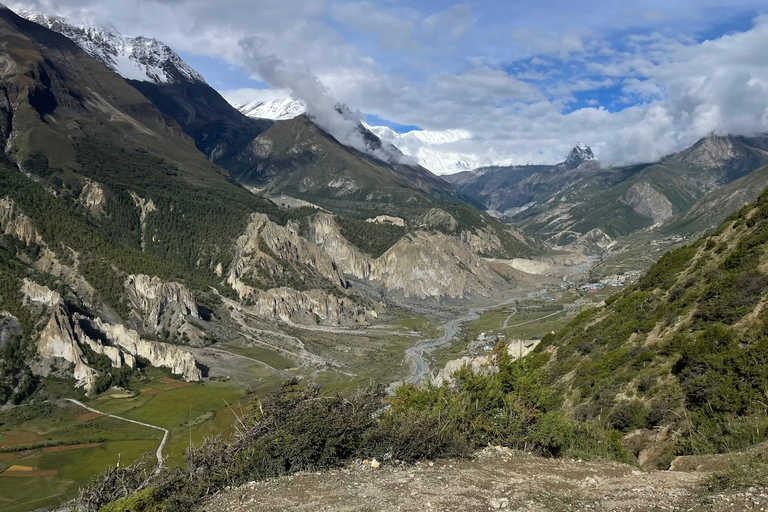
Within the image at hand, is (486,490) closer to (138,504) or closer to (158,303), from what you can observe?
(138,504)

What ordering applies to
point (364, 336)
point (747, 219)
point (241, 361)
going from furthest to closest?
point (364, 336) < point (241, 361) < point (747, 219)

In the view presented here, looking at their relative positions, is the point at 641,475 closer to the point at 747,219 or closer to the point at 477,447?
the point at 477,447

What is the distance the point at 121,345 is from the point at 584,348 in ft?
455

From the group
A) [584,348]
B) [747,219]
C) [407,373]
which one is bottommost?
[407,373]

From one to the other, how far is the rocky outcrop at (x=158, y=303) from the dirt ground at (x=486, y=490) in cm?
16552

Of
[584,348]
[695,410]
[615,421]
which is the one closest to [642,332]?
[584,348]

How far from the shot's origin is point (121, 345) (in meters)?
149

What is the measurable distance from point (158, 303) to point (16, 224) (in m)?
58.0

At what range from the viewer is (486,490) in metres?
19.8

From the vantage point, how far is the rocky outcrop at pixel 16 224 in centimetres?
17675

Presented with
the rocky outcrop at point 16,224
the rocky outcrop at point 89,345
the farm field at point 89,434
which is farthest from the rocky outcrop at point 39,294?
the rocky outcrop at point 16,224

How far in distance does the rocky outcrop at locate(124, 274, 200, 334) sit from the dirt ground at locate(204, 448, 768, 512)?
166m

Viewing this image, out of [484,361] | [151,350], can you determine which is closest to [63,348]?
[151,350]

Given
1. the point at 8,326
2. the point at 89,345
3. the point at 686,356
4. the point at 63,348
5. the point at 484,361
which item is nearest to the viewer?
the point at 686,356
